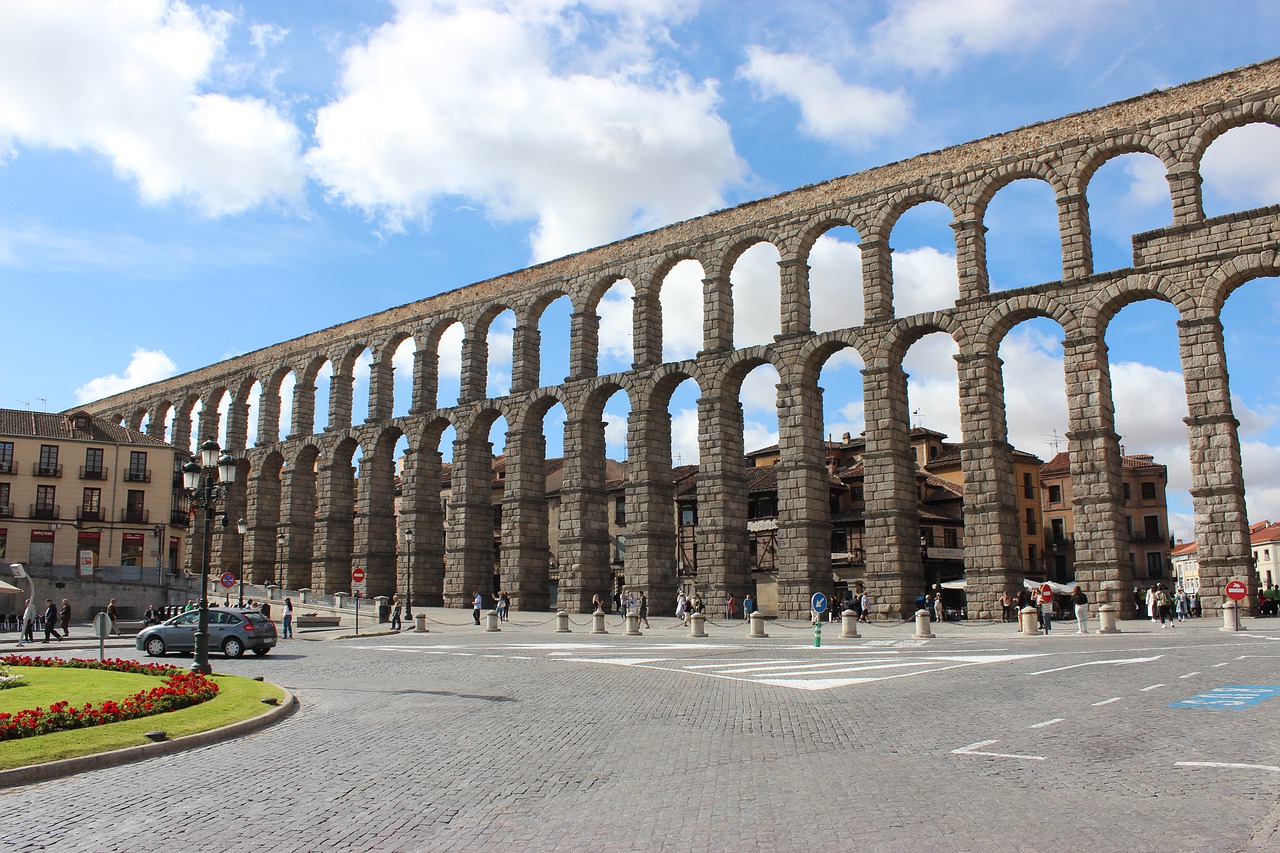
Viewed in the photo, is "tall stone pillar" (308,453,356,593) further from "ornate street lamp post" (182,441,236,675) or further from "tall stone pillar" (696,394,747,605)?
"ornate street lamp post" (182,441,236,675)

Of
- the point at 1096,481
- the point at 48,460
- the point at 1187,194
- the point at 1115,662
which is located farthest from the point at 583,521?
the point at 48,460

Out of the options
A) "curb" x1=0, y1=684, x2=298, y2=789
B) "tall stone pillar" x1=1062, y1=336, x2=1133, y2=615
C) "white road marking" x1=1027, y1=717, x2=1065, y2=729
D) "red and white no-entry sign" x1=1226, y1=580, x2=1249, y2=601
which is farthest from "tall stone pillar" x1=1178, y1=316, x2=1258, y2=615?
"curb" x1=0, y1=684, x2=298, y2=789

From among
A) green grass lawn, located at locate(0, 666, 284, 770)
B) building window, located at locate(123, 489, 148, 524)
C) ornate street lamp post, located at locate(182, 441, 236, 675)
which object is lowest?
green grass lawn, located at locate(0, 666, 284, 770)

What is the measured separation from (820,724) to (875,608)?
28212mm

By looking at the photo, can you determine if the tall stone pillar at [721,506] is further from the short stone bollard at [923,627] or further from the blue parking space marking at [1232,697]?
the blue parking space marking at [1232,697]

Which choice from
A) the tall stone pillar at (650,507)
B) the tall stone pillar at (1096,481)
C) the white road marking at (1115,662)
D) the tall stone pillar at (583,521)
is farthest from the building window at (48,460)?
the white road marking at (1115,662)

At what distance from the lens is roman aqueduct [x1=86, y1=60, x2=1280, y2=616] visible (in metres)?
35.2

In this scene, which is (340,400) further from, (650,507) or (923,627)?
(923,627)

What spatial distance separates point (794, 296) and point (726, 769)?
3646cm

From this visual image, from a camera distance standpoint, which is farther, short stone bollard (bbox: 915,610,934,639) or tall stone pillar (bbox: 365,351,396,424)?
tall stone pillar (bbox: 365,351,396,424)

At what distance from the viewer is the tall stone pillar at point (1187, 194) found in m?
35.7

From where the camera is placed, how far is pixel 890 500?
4016cm

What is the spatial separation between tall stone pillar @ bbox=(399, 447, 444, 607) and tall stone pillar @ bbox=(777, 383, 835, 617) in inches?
978

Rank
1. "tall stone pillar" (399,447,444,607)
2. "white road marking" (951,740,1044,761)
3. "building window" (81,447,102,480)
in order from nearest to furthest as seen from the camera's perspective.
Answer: "white road marking" (951,740,1044,761), "tall stone pillar" (399,447,444,607), "building window" (81,447,102,480)
